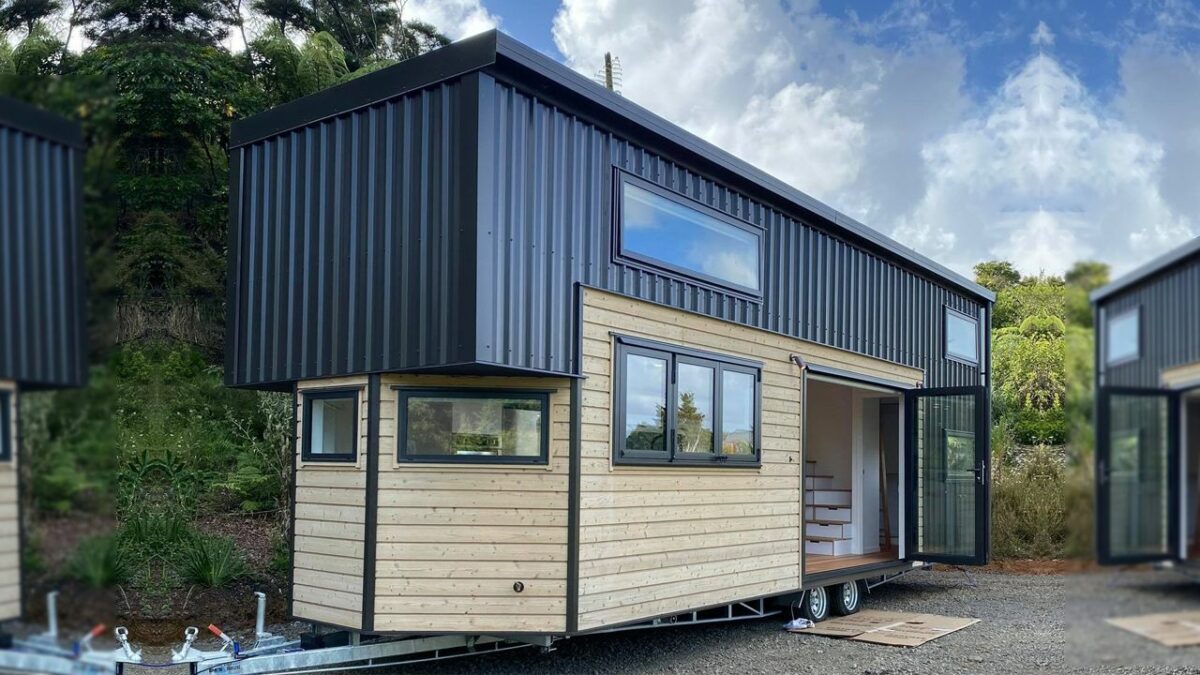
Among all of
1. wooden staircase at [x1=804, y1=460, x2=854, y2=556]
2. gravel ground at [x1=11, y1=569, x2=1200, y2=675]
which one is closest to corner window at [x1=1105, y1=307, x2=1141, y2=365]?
gravel ground at [x1=11, y1=569, x2=1200, y2=675]

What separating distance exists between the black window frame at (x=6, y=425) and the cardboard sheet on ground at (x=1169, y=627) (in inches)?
75.6

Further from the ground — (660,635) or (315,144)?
(315,144)

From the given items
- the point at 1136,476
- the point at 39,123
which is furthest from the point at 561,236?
the point at 39,123

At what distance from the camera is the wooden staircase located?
11.4m

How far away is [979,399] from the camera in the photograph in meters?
11.0

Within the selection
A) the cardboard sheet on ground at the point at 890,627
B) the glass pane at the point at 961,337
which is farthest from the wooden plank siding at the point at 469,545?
the glass pane at the point at 961,337

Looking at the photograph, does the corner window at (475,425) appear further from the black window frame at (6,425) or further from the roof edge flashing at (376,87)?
the black window frame at (6,425)

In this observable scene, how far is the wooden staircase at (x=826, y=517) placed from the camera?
11.4 meters

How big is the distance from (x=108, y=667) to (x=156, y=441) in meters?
8.00

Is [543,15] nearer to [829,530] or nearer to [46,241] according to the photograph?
[829,530]

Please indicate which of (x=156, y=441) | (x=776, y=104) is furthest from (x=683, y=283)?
(x=776, y=104)

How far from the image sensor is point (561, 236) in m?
6.50

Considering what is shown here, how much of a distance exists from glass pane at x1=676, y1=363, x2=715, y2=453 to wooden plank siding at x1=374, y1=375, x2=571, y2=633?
50.5 inches

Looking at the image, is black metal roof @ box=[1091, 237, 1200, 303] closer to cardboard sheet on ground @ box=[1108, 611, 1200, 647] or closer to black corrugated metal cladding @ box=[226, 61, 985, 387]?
cardboard sheet on ground @ box=[1108, 611, 1200, 647]
